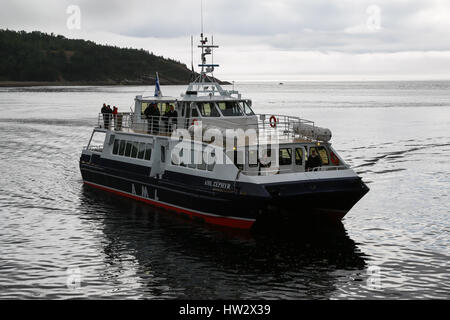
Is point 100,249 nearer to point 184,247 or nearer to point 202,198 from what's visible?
point 184,247

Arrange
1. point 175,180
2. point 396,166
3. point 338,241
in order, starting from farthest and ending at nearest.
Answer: point 396,166 < point 175,180 < point 338,241

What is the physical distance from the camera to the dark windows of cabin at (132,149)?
29266 millimetres

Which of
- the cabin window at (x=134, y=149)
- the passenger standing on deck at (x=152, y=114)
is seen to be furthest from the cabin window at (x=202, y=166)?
the passenger standing on deck at (x=152, y=114)

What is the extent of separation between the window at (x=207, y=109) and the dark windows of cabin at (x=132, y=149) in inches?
127

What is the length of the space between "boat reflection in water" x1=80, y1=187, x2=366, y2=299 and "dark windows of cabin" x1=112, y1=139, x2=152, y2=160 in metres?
3.19

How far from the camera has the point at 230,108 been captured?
29234 millimetres

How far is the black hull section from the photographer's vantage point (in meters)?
23.0

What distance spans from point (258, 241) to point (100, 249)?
658 centimetres

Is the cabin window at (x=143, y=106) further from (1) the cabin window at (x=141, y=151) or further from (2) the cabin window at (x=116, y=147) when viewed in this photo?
(1) the cabin window at (x=141, y=151)

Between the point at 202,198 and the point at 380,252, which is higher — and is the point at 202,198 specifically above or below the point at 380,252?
above

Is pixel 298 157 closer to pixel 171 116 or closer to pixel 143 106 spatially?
pixel 171 116

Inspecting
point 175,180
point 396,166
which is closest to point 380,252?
point 175,180
